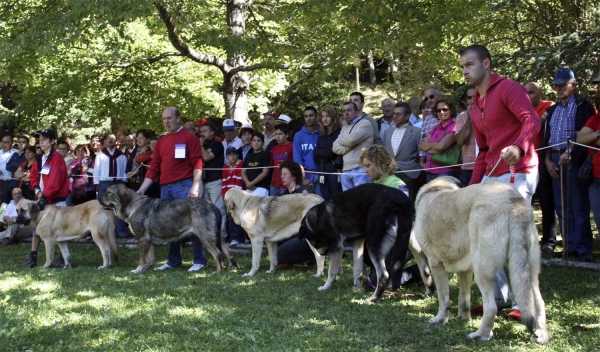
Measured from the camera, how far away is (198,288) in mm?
7898

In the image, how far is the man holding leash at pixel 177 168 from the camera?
9812 mm

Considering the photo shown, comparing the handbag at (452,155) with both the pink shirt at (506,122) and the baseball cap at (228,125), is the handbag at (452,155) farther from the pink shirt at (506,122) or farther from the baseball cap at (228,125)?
the baseball cap at (228,125)

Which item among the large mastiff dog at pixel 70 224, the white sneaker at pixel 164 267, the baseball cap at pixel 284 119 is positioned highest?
the baseball cap at pixel 284 119

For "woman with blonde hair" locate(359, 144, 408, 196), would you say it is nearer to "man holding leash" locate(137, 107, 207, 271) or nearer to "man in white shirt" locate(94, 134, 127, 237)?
"man holding leash" locate(137, 107, 207, 271)

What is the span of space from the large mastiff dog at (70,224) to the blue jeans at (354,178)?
362cm

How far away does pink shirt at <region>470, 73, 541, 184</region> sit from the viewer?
17.4 ft

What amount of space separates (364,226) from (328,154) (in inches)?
117

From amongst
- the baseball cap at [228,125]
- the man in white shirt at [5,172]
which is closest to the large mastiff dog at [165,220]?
the baseball cap at [228,125]

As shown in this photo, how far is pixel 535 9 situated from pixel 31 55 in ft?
38.3

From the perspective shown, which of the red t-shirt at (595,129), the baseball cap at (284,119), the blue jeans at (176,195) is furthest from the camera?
the baseball cap at (284,119)

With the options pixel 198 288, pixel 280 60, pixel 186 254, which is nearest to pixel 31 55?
pixel 280 60

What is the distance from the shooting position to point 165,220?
9.63 meters

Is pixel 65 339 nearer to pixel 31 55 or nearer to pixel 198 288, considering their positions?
pixel 198 288

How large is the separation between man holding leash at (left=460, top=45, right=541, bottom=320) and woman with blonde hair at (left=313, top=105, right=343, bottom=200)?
4.58 m
